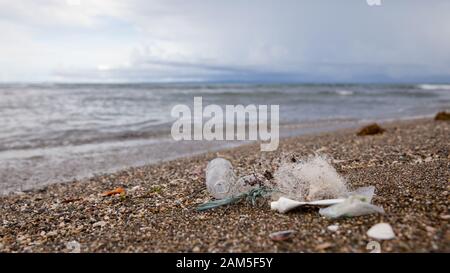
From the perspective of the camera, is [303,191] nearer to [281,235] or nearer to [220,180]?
[281,235]

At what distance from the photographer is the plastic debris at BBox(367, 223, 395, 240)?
344cm

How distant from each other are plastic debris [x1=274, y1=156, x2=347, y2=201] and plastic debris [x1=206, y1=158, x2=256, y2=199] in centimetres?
48

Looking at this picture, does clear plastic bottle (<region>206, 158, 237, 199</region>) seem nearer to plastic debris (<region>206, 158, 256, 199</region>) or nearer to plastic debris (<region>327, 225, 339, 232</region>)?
plastic debris (<region>206, 158, 256, 199</region>)

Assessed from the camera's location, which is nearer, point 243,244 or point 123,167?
point 243,244

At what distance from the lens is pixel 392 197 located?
4.54 m

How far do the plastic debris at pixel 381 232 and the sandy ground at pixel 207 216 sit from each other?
6 centimetres

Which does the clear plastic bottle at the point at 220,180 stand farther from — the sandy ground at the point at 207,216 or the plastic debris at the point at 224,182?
the sandy ground at the point at 207,216

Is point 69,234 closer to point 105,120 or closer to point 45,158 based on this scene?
Answer: point 45,158

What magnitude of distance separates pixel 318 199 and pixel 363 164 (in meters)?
2.94

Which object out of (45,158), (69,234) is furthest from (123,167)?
(69,234)

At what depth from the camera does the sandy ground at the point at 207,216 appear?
Answer: 11.8 feet

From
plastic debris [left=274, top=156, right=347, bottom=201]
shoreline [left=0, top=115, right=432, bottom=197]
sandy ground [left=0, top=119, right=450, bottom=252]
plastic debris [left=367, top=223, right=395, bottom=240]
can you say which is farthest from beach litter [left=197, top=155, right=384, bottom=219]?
shoreline [left=0, top=115, right=432, bottom=197]

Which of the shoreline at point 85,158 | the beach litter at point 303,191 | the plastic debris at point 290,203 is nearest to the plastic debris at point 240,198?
the beach litter at point 303,191

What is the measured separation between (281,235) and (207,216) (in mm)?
1221
